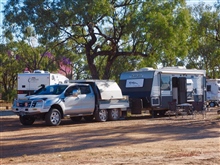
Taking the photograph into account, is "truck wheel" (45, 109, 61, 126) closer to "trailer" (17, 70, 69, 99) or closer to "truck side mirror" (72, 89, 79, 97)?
"truck side mirror" (72, 89, 79, 97)

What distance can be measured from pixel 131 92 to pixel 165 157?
43.0 feet

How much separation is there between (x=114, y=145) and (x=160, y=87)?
1086cm

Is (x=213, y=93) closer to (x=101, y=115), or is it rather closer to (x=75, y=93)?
(x=101, y=115)

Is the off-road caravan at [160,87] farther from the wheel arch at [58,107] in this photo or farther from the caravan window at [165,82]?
the wheel arch at [58,107]

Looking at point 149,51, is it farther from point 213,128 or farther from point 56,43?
point 213,128

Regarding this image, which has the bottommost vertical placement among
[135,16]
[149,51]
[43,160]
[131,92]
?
[43,160]

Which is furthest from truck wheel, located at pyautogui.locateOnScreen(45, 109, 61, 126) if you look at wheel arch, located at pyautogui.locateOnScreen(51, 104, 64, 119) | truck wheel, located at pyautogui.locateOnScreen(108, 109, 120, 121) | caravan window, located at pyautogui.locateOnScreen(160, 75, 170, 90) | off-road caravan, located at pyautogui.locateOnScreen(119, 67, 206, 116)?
caravan window, located at pyautogui.locateOnScreen(160, 75, 170, 90)

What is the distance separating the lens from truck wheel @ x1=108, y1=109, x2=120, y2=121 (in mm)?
20766

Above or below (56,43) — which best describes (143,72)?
below

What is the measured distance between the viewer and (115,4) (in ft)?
81.9

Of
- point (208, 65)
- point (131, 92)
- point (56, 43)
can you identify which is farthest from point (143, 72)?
point (208, 65)

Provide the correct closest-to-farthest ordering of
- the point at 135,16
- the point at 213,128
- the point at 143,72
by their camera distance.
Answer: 1. the point at 213,128
2. the point at 143,72
3. the point at 135,16

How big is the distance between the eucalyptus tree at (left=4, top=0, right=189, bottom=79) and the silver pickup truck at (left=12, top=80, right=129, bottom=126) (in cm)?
383

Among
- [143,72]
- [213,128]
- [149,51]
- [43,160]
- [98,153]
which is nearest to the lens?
[43,160]
